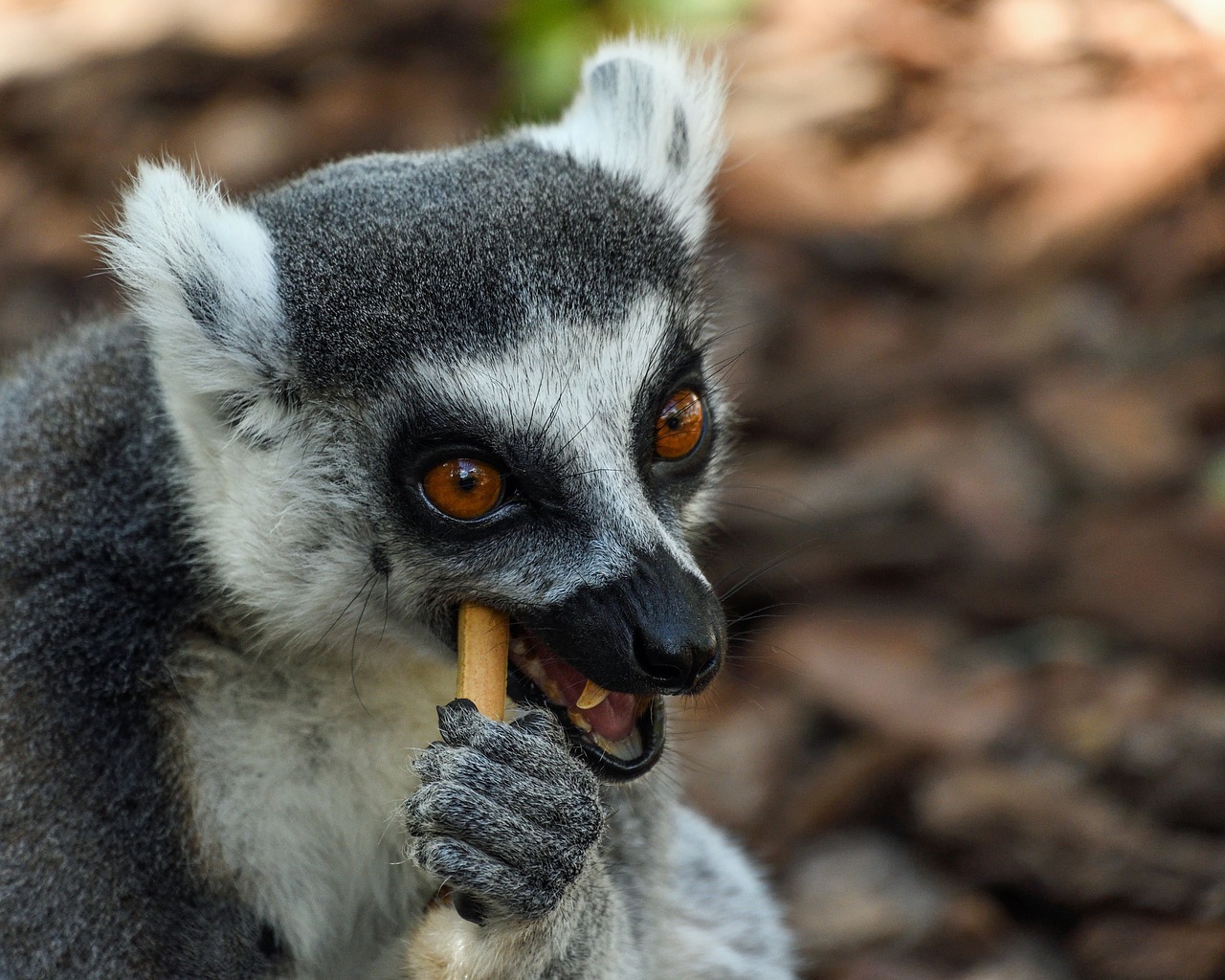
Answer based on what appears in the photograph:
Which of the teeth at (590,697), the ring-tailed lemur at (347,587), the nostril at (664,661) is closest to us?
the nostril at (664,661)

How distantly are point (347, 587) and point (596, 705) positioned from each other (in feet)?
2.04

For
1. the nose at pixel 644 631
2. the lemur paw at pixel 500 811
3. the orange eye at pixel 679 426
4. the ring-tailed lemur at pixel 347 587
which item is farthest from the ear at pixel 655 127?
the lemur paw at pixel 500 811

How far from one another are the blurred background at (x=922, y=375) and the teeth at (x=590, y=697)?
67 cm

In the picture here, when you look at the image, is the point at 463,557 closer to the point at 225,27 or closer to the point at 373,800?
the point at 373,800

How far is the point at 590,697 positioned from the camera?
317 cm

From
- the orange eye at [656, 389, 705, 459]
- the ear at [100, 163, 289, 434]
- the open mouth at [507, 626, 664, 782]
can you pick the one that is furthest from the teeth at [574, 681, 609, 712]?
the ear at [100, 163, 289, 434]

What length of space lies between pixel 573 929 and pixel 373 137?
18.7ft

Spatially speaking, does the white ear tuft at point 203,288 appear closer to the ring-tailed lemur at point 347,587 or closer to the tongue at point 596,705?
the ring-tailed lemur at point 347,587

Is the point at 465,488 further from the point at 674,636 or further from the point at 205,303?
the point at 205,303

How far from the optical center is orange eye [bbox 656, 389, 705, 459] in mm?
3381

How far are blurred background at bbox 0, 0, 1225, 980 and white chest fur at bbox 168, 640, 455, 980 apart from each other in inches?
39.6

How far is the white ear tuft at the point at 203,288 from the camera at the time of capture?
10.6 ft

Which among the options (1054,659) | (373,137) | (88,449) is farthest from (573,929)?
(373,137)

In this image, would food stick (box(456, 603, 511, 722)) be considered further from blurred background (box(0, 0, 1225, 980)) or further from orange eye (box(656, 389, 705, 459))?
blurred background (box(0, 0, 1225, 980))
